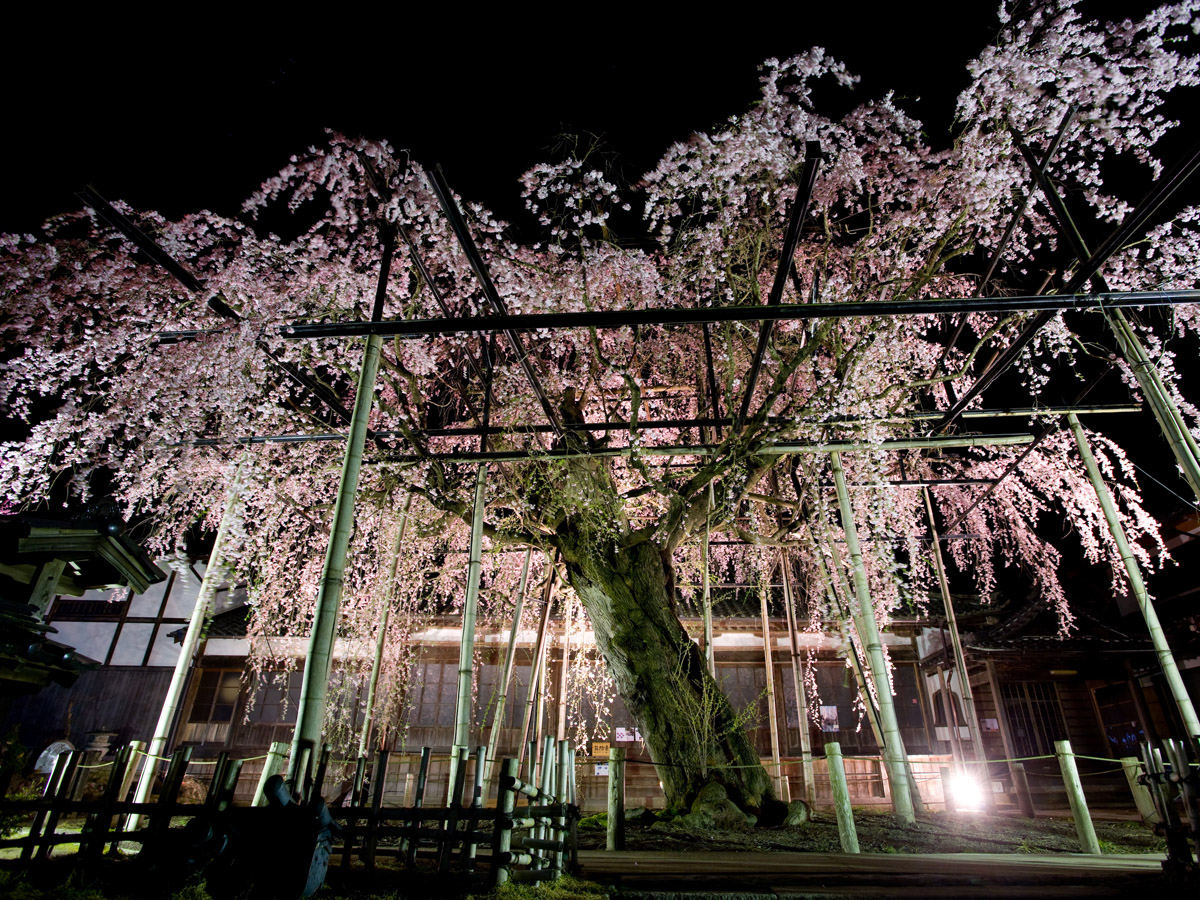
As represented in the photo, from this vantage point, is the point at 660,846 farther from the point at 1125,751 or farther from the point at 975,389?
the point at 1125,751

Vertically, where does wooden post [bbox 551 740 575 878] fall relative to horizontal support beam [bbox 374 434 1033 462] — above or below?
below

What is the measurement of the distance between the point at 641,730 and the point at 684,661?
1151mm

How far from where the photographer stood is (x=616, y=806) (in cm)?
698

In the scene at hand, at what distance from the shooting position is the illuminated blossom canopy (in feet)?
23.5

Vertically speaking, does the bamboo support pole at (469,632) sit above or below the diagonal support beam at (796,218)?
below

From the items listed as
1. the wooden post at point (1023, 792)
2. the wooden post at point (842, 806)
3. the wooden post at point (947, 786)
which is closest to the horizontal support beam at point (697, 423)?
the wooden post at point (842, 806)

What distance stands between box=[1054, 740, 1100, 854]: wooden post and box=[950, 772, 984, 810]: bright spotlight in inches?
242

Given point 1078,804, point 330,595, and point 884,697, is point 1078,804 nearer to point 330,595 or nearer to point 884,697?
point 884,697

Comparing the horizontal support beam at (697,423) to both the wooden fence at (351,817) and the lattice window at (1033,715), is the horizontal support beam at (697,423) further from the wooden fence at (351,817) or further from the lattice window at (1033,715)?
the lattice window at (1033,715)

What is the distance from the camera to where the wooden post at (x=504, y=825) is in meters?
3.87

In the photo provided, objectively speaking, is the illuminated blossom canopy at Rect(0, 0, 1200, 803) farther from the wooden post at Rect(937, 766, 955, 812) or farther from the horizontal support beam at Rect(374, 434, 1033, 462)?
the wooden post at Rect(937, 766, 955, 812)

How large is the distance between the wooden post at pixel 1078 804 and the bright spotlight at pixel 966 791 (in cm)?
614

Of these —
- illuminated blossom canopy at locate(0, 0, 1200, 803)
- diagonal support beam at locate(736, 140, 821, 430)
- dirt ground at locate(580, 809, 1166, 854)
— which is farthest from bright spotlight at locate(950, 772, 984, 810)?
diagonal support beam at locate(736, 140, 821, 430)

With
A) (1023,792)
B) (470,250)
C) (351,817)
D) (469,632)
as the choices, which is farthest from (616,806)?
(1023,792)
